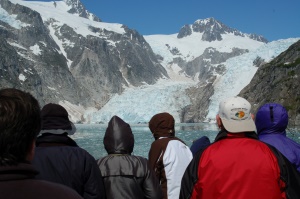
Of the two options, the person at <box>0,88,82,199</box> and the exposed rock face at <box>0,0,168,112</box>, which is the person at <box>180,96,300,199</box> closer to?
the person at <box>0,88,82,199</box>

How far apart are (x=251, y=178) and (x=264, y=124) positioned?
1291 millimetres

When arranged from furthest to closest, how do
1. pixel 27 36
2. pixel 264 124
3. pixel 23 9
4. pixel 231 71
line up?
pixel 23 9 → pixel 27 36 → pixel 231 71 → pixel 264 124

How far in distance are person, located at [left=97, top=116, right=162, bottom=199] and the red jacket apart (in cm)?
117

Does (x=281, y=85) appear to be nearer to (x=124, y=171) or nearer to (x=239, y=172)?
(x=124, y=171)

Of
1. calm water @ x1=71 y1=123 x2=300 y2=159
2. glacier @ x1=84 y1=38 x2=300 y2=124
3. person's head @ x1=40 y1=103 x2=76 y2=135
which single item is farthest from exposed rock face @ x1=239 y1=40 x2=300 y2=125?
person's head @ x1=40 y1=103 x2=76 y2=135

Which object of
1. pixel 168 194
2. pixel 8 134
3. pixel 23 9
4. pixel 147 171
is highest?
pixel 23 9

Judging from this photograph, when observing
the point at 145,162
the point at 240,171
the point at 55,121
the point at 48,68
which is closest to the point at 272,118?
the point at 240,171

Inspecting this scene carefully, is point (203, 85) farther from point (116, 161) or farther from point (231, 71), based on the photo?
point (116, 161)

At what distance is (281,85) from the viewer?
238 ft

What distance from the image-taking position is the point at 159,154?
548cm

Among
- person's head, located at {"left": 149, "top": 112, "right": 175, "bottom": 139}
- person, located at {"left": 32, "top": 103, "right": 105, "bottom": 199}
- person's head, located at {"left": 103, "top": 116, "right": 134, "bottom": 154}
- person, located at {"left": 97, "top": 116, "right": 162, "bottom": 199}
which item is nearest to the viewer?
person, located at {"left": 32, "top": 103, "right": 105, "bottom": 199}

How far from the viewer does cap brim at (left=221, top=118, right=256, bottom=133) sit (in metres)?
3.54

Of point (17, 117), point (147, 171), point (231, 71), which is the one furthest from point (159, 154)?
point (231, 71)

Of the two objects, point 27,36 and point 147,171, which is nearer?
point 147,171
